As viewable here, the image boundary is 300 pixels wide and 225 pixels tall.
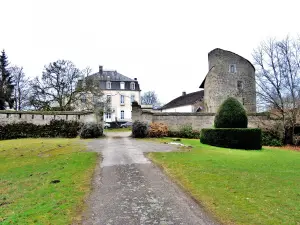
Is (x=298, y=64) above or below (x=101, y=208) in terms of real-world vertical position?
above

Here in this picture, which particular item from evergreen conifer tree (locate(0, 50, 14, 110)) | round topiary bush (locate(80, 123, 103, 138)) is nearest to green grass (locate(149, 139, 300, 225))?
round topiary bush (locate(80, 123, 103, 138))

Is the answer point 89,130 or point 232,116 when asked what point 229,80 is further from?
point 89,130

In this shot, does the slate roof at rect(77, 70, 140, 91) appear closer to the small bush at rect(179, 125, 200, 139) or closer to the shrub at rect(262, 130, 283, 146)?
the small bush at rect(179, 125, 200, 139)

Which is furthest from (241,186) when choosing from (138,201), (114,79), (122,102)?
(114,79)

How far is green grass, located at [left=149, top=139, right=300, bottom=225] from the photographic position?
199 inches

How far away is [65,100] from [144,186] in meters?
27.0

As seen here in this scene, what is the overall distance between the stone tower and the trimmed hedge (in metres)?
18.7

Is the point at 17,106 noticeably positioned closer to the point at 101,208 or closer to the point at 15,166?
the point at 15,166

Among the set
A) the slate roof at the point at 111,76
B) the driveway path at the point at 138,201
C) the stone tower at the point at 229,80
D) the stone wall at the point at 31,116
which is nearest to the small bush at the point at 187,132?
the stone wall at the point at 31,116

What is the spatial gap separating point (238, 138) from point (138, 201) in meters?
11.9

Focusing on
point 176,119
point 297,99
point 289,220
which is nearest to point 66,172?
point 289,220

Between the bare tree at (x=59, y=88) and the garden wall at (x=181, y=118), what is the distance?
33.1 feet

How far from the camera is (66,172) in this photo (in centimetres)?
828

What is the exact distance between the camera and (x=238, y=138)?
635 inches
